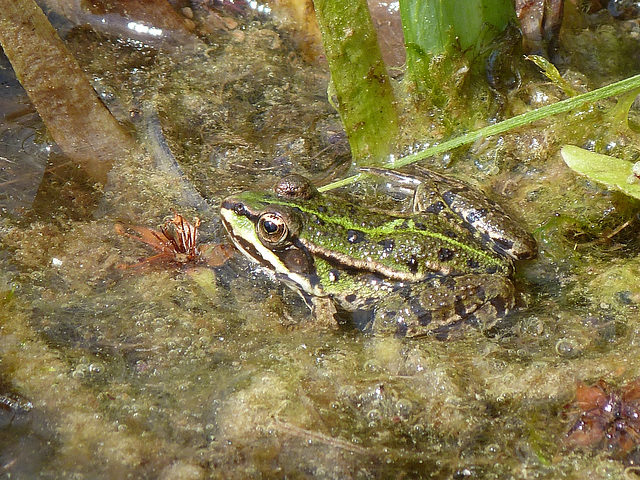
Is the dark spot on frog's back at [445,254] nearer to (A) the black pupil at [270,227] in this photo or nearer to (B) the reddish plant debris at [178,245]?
(A) the black pupil at [270,227]

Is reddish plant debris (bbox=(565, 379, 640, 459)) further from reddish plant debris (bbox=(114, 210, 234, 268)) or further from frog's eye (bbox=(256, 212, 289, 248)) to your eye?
reddish plant debris (bbox=(114, 210, 234, 268))

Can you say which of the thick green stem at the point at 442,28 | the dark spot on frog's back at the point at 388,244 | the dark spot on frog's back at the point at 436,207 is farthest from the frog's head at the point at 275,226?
the thick green stem at the point at 442,28

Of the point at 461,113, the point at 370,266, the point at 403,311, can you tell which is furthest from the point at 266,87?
the point at 403,311

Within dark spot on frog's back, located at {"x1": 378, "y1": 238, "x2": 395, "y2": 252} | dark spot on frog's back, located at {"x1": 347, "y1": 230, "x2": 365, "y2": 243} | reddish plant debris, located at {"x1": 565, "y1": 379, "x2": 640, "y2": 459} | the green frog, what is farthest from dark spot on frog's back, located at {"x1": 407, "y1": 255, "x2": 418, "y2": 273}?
reddish plant debris, located at {"x1": 565, "y1": 379, "x2": 640, "y2": 459}

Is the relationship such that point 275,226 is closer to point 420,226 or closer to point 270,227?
point 270,227

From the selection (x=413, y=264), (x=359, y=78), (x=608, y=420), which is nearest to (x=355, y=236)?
(x=413, y=264)
